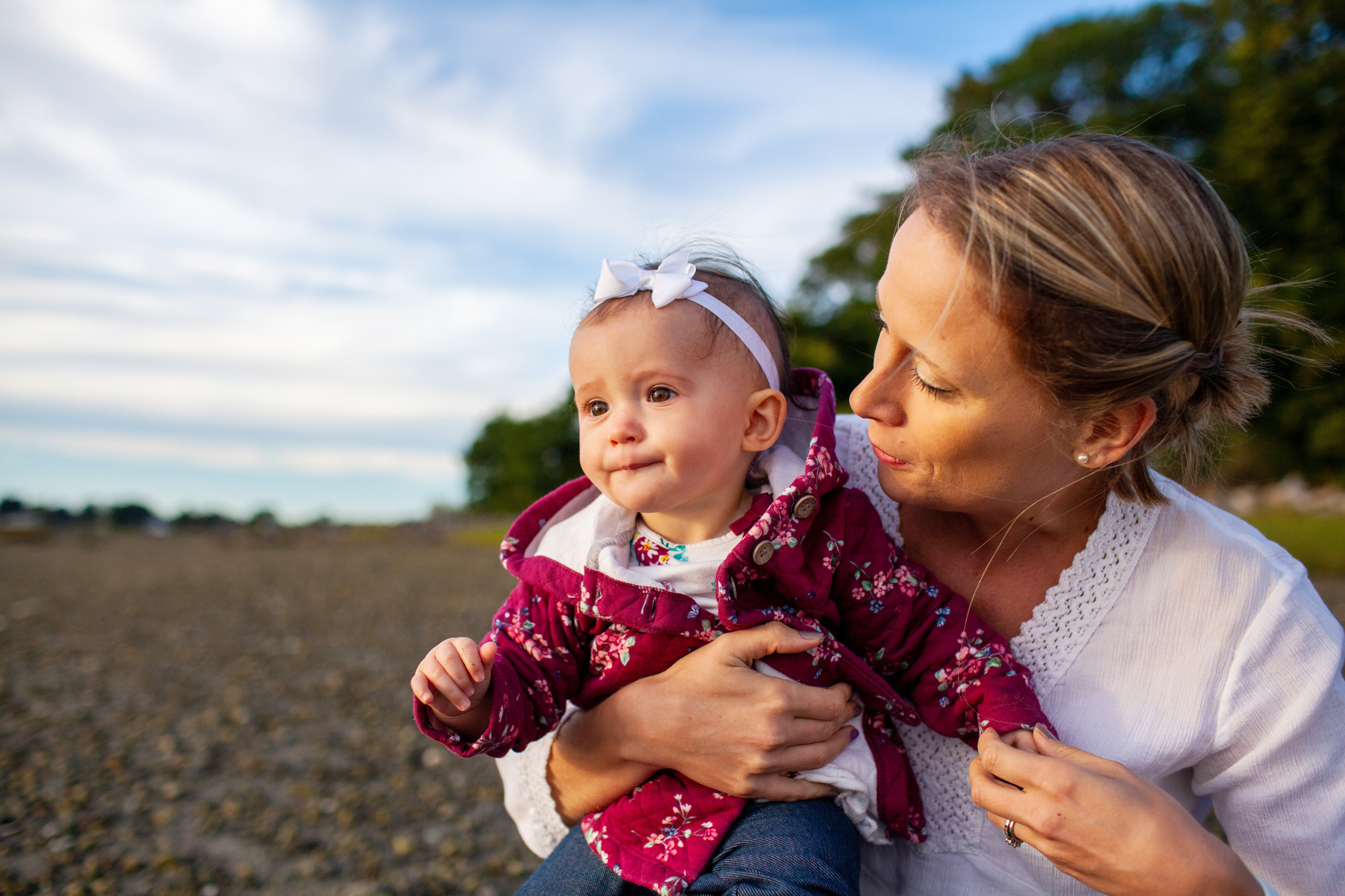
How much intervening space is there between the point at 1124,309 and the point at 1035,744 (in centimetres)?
81

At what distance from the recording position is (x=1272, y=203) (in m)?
17.0

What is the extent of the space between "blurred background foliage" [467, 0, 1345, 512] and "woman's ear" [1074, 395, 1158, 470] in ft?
34.8

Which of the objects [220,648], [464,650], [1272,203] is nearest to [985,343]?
[464,650]

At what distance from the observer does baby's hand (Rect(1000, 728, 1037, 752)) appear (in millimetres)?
1661

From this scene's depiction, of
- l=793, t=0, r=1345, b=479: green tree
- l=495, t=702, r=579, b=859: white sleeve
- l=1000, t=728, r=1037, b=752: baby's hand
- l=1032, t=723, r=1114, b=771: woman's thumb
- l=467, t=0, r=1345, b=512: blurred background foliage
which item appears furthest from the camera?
l=467, t=0, r=1345, b=512: blurred background foliage

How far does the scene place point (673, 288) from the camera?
1.90 meters

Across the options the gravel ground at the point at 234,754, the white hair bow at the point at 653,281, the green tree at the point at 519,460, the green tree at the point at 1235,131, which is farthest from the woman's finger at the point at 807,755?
the green tree at the point at 519,460

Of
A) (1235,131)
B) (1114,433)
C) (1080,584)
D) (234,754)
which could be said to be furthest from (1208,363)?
(1235,131)

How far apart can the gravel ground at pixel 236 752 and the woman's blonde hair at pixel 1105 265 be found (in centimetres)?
325

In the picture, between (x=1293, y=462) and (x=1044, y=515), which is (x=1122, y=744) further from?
(x=1293, y=462)

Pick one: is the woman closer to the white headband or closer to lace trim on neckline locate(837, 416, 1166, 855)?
lace trim on neckline locate(837, 416, 1166, 855)

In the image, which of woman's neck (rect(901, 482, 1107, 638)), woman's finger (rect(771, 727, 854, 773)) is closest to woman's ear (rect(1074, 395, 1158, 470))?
woman's neck (rect(901, 482, 1107, 638))

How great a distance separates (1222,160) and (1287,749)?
66.9 feet

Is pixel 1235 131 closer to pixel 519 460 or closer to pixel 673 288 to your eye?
pixel 519 460
